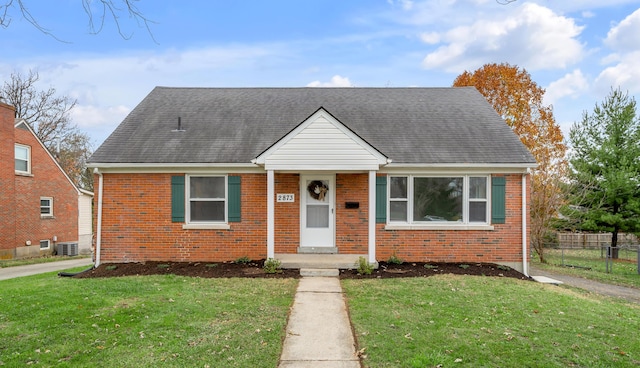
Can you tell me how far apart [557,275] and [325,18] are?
34.0ft

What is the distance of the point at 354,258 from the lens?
9.87 metres

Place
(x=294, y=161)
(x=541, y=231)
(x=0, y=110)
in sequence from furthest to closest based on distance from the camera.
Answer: (x=0, y=110)
(x=541, y=231)
(x=294, y=161)

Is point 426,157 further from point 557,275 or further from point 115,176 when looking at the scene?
point 115,176

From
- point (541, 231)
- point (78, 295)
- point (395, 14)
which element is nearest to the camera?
point (395, 14)

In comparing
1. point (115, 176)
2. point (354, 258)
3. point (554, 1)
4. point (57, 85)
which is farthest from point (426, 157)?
point (57, 85)

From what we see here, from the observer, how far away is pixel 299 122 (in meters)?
11.9

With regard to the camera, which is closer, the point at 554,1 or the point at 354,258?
the point at 554,1

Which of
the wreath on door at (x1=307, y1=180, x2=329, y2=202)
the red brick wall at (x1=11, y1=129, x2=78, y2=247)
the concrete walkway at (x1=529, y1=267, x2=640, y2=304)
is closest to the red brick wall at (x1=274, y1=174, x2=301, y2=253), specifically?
the wreath on door at (x1=307, y1=180, x2=329, y2=202)

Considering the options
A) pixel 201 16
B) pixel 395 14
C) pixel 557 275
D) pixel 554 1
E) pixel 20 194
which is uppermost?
pixel 395 14

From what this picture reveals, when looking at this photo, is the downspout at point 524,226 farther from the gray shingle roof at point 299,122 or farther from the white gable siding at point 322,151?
the white gable siding at point 322,151

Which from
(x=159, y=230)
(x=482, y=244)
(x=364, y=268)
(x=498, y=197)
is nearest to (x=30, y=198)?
(x=159, y=230)

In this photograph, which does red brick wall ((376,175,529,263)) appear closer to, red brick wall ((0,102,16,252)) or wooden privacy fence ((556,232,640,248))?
red brick wall ((0,102,16,252))

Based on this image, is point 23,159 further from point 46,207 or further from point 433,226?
point 433,226

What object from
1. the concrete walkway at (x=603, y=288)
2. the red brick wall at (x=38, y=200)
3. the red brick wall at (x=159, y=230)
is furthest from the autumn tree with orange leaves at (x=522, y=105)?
the red brick wall at (x=38, y=200)
